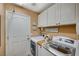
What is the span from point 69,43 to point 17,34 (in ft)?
2.38

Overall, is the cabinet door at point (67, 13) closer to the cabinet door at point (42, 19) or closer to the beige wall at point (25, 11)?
the cabinet door at point (42, 19)

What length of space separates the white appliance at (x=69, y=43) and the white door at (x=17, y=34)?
42 centimetres

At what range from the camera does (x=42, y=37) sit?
5.25 ft

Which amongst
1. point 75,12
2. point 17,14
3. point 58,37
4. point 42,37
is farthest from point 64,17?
point 17,14

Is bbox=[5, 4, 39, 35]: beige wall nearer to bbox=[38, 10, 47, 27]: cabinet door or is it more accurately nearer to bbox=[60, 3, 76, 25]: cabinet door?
bbox=[38, 10, 47, 27]: cabinet door

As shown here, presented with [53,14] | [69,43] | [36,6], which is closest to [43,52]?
[69,43]

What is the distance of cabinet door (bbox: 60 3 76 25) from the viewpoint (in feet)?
4.65

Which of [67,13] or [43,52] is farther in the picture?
[43,52]

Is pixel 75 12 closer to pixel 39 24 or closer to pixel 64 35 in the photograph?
pixel 64 35

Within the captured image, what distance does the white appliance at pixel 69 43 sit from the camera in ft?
4.51

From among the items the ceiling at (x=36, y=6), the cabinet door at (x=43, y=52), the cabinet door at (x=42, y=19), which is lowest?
the cabinet door at (x=43, y=52)

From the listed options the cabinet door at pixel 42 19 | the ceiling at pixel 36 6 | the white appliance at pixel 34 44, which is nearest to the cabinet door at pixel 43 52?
the white appliance at pixel 34 44

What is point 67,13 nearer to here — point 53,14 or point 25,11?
point 53,14

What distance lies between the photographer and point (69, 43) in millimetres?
1420
